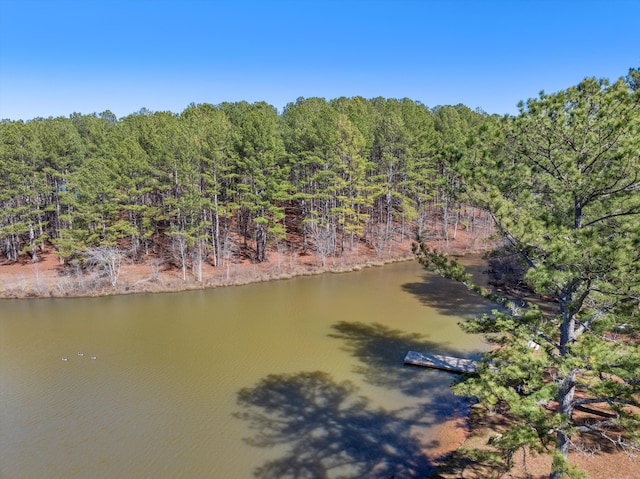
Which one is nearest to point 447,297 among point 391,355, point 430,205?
point 391,355

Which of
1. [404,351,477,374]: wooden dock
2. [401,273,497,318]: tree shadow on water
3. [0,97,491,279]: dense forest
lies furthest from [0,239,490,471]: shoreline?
[404,351,477,374]: wooden dock

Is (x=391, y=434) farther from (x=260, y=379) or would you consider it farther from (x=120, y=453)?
(x=120, y=453)

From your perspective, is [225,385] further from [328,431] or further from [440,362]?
[440,362]

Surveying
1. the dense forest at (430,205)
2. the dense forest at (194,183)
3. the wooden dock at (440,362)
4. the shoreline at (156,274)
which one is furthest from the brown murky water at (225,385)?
the dense forest at (194,183)

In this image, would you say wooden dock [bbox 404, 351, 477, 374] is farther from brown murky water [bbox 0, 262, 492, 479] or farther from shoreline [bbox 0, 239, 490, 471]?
shoreline [bbox 0, 239, 490, 471]

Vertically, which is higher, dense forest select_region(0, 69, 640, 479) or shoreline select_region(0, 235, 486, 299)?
dense forest select_region(0, 69, 640, 479)

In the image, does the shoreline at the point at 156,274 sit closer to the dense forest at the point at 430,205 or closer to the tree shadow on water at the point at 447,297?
the dense forest at the point at 430,205
